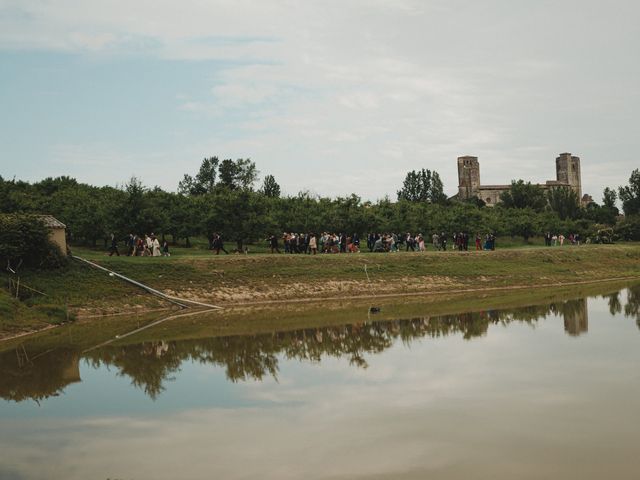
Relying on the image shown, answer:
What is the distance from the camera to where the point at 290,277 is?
1673 inches

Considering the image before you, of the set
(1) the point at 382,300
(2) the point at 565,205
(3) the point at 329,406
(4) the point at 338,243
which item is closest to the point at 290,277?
(1) the point at 382,300

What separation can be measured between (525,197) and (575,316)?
9184cm

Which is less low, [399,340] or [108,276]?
[108,276]

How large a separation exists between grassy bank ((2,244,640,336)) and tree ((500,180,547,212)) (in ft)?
205

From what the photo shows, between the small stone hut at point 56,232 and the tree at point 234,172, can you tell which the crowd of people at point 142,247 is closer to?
the small stone hut at point 56,232

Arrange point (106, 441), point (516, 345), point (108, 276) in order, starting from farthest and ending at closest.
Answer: point (108, 276) → point (516, 345) → point (106, 441)

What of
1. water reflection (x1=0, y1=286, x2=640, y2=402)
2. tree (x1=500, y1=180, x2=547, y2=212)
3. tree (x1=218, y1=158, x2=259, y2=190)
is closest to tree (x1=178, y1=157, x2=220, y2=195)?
tree (x1=218, y1=158, x2=259, y2=190)

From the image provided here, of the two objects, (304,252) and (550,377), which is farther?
(304,252)

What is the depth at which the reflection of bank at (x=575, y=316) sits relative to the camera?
26.3 m

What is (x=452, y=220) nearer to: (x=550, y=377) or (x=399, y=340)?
(x=399, y=340)

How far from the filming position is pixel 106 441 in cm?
1363

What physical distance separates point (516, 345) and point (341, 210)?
43462 mm

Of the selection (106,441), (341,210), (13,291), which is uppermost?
(341,210)

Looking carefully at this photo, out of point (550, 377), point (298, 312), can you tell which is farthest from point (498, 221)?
point (550, 377)
